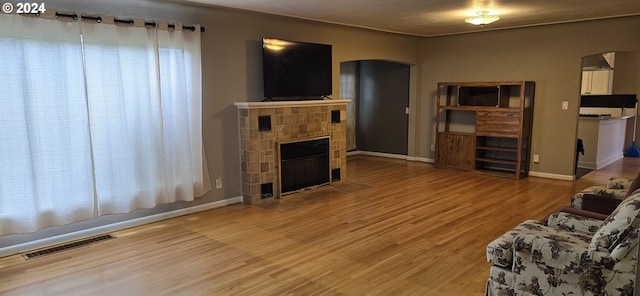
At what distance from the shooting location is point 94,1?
13.2 feet

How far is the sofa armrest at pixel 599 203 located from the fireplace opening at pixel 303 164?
3384mm

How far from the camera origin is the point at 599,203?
3.28 meters

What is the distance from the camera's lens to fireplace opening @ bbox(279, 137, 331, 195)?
5620 mm

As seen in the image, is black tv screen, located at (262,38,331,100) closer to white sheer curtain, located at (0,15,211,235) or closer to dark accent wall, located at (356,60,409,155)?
white sheer curtain, located at (0,15,211,235)

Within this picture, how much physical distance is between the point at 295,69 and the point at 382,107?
3.75 m

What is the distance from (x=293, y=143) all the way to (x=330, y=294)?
9.68ft

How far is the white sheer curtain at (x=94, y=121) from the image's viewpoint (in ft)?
11.8

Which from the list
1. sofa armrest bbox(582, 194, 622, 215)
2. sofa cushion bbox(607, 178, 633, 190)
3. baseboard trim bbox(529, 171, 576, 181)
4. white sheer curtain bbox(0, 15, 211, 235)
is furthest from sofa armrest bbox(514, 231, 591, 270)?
baseboard trim bbox(529, 171, 576, 181)

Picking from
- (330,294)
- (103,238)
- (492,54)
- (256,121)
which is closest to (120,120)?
(103,238)

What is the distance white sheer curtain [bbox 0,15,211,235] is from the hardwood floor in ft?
1.40

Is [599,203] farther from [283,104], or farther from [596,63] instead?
[596,63]

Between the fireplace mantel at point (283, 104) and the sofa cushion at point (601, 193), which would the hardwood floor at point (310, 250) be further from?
the fireplace mantel at point (283, 104)

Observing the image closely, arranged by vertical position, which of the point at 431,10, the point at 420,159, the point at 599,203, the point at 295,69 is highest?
the point at 431,10

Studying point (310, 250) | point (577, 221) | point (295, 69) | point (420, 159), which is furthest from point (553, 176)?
point (310, 250)
